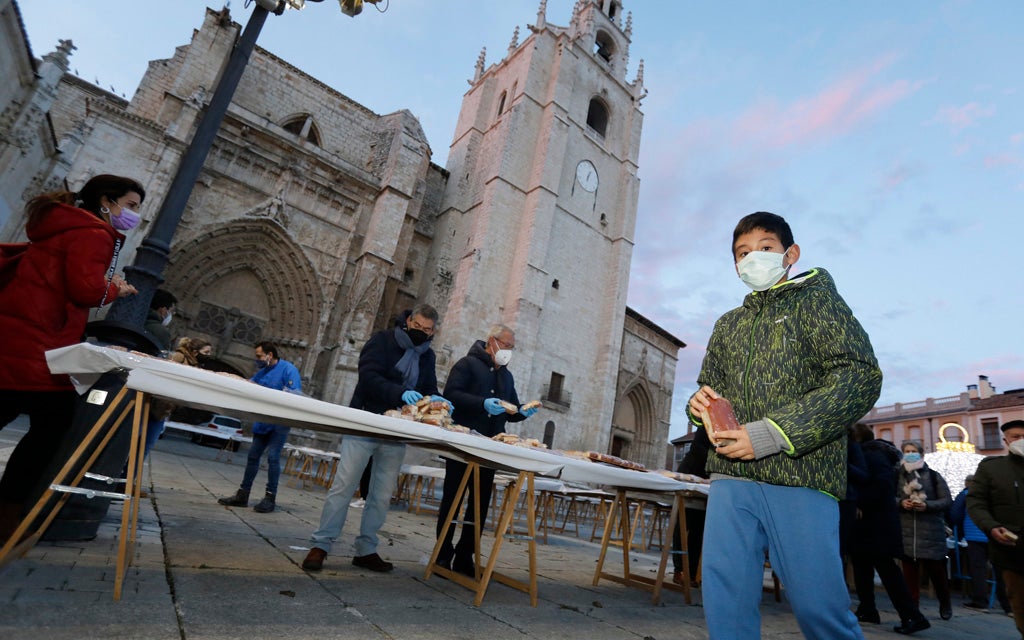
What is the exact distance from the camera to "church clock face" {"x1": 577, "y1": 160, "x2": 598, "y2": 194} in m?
19.4

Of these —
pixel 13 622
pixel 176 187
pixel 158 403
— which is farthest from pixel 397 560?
pixel 176 187

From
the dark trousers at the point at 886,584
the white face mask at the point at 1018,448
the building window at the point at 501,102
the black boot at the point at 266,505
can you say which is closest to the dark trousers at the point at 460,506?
the black boot at the point at 266,505

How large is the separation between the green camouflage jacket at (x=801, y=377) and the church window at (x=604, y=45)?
24752 mm

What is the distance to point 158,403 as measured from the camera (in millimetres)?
3117

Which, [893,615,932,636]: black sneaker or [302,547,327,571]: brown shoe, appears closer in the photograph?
[302,547,327,571]: brown shoe

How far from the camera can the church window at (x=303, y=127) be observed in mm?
16969

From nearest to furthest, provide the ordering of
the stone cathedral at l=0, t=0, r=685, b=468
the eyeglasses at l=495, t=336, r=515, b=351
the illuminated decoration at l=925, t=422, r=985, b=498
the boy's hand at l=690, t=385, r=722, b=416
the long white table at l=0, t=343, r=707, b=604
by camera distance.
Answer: the boy's hand at l=690, t=385, r=722, b=416 → the long white table at l=0, t=343, r=707, b=604 → the eyeglasses at l=495, t=336, r=515, b=351 → the illuminated decoration at l=925, t=422, r=985, b=498 → the stone cathedral at l=0, t=0, r=685, b=468

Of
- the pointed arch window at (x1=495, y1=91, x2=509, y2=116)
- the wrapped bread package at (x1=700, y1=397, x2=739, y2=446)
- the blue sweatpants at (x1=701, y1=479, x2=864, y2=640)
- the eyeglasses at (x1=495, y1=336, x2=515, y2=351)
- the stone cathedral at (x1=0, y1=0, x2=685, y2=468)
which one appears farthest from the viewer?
the pointed arch window at (x1=495, y1=91, x2=509, y2=116)

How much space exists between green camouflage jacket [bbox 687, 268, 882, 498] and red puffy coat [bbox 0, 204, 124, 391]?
2536 mm

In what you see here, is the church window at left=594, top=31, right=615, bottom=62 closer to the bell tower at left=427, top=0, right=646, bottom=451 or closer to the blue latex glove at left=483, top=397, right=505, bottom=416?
the bell tower at left=427, top=0, right=646, bottom=451

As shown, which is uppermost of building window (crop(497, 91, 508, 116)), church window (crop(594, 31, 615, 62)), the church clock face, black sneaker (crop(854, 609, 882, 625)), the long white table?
church window (crop(594, 31, 615, 62))

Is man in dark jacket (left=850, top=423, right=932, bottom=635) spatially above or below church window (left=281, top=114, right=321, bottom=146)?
below

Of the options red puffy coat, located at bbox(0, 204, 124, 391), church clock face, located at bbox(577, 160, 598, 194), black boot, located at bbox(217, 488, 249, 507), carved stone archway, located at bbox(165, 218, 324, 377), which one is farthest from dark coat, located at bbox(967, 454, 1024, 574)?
church clock face, located at bbox(577, 160, 598, 194)

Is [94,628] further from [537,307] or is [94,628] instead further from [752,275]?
[537,307]
